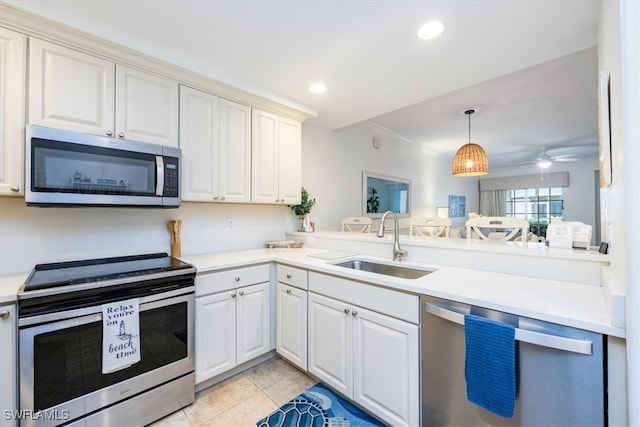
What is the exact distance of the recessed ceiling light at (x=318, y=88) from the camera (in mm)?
2375

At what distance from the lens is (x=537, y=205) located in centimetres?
748

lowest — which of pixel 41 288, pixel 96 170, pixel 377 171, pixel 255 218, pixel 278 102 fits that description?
pixel 41 288

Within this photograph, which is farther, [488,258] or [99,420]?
[488,258]

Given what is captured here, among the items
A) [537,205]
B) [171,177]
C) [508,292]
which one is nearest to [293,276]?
[171,177]

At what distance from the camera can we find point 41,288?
4.21 ft

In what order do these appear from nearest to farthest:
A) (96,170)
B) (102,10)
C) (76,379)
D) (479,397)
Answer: (479,397) → (76,379) → (102,10) → (96,170)

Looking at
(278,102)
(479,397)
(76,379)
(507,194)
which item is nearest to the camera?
(479,397)

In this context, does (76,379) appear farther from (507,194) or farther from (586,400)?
(507,194)

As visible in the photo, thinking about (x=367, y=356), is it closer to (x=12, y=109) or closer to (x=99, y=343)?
(x=99, y=343)

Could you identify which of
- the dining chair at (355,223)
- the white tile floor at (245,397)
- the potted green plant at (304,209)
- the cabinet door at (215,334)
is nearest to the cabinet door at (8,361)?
the white tile floor at (245,397)

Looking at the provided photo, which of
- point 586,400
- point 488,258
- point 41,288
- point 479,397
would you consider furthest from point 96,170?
point 586,400

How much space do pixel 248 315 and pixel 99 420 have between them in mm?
957

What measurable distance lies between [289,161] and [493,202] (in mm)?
7755

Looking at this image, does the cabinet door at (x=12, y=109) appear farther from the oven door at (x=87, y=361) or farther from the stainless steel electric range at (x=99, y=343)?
the oven door at (x=87, y=361)
